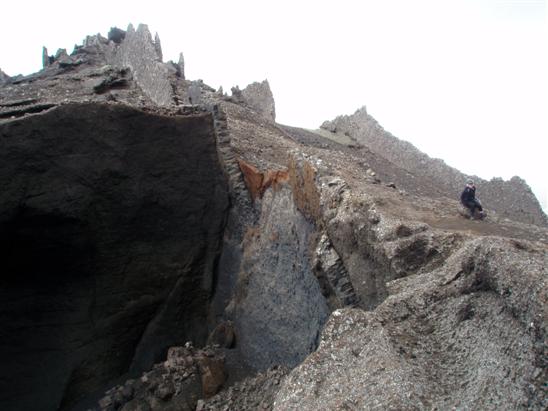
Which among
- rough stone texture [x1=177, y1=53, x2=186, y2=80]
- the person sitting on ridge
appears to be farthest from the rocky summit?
rough stone texture [x1=177, y1=53, x2=186, y2=80]

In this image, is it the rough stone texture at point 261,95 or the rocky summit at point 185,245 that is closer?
the rocky summit at point 185,245

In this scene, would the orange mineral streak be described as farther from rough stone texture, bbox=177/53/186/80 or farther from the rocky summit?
rough stone texture, bbox=177/53/186/80

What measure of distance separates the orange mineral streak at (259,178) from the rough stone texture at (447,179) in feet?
11.5

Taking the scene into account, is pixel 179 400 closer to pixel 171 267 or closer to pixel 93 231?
pixel 171 267

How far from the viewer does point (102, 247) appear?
7852 millimetres

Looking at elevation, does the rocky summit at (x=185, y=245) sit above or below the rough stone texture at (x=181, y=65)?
below

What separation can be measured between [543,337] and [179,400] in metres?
5.17

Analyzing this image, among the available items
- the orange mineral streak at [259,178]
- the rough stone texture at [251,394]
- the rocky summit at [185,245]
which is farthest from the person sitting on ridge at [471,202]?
the rough stone texture at [251,394]

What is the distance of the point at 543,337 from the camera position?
246cm

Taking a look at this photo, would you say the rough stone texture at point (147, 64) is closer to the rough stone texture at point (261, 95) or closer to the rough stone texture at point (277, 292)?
the rough stone texture at point (261, 95)

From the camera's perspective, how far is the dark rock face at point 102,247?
7.34 m

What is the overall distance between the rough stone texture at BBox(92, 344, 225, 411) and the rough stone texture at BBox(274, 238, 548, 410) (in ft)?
12.7

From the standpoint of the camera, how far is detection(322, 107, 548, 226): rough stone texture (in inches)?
372

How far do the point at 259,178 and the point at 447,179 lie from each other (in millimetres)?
4547
